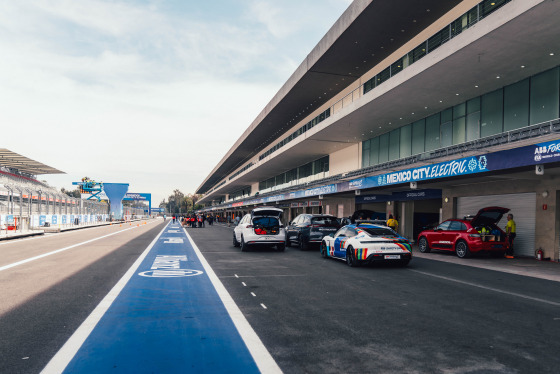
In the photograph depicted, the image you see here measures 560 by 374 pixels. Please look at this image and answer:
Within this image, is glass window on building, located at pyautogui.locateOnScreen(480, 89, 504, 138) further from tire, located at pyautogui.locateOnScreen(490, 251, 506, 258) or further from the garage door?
tire, located at pyautogui.locateOnScreen(490, 251, 506, 258)

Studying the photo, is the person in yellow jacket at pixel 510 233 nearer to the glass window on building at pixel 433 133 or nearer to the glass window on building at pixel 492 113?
the glass window on building at pixel 492 113

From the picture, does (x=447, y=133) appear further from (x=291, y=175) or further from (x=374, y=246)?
(x=291, y=175)

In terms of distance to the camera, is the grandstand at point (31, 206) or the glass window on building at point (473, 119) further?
the grandstand at point (31, 206)

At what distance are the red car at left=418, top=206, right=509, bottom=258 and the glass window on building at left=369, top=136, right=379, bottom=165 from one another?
13.3 m

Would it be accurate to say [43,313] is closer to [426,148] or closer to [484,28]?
[484,28]

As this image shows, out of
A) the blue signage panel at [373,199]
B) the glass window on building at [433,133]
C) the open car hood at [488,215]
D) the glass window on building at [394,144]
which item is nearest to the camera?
the open car hood at [488,215]

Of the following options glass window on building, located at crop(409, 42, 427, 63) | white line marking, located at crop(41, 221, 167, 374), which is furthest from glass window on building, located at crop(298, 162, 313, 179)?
white line marking, located at crop(41, 221, 167, 374)

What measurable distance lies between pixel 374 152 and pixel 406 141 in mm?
4123

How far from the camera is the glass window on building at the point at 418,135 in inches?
937

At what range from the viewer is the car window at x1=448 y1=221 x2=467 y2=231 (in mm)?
15173

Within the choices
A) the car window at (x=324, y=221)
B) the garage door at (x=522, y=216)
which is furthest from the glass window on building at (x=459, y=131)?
the car window at (x=324, y=221)

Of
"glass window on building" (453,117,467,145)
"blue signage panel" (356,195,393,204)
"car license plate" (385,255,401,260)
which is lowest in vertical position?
"car license plate" (385,255,401,260)

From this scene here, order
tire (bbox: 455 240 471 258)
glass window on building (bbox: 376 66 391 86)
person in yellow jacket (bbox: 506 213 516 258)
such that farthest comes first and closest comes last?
glass window on building (bbox: 376 66 391 86), person in yellow jacket (bbox: 506 213 516 258), tire (bbox: 455 240 471 258)

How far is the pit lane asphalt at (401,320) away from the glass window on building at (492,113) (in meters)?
10.2
